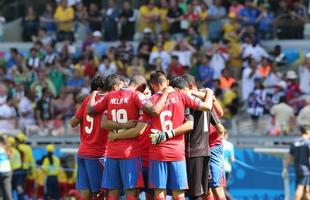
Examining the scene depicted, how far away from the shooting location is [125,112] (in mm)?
14516

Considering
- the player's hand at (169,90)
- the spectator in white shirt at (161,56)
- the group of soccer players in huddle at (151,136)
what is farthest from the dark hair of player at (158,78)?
the spectator in white shirt at (161,56)

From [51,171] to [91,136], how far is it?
8.61 meters

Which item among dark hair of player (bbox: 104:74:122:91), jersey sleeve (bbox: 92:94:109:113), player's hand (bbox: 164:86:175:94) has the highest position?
dark hair of player (bbox: 104:74:122:91)

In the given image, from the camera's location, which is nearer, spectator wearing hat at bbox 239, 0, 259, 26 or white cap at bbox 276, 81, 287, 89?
white cap at bbox 276, 81, 287, 89

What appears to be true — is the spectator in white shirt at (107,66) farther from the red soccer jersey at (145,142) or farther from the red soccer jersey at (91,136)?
the red soccer jersey at (145,142)

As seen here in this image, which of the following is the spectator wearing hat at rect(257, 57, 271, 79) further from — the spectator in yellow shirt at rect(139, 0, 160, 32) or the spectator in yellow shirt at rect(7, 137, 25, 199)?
the spectator in yellow shirt at rect(7, 137, 25, 199)

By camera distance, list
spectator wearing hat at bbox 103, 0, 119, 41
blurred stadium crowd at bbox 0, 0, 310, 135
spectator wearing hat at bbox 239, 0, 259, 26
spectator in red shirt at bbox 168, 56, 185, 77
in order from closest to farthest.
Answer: blurred stadium crowd at bbox 0, 0, 310, 135, spectator in red shirt at bbox 168, 56, 185, 77, spectator wearing hat at bbox 239, 0, 259, 26, spectator wearing hat at bbox 103, 0, 119, 41

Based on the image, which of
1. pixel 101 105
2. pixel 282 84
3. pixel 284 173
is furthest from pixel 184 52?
pixel 101 105

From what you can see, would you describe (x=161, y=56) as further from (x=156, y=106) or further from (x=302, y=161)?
(x=156, y=106)

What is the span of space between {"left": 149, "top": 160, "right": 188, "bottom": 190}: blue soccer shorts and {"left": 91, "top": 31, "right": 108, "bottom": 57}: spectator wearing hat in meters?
13.9

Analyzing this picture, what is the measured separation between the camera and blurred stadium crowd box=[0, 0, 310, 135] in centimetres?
2462

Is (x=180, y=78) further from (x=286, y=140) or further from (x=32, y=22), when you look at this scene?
(x=32, y=22)

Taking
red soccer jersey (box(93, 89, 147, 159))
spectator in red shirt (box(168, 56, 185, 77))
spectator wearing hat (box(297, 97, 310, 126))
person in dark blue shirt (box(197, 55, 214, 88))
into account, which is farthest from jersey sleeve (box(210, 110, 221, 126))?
spectator in red shirt (box(168, 56, 185, 77))

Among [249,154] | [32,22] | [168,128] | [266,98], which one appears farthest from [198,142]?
[32,22]
